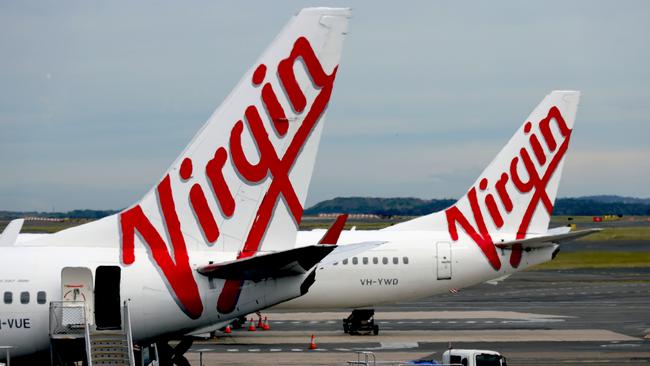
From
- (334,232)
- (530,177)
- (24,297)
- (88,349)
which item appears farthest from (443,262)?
(88,349)

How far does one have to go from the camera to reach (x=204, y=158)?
26188 mm

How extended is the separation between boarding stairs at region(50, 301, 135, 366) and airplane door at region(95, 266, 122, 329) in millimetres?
370

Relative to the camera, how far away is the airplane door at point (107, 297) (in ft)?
83.8

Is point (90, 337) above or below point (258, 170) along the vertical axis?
below

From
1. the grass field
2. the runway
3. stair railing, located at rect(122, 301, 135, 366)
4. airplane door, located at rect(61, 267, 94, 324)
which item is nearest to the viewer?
stair railing, located at rect(122, 301, 135, 366)

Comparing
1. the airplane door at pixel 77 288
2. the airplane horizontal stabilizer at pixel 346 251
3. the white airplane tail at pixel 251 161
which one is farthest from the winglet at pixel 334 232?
the airplane door at pixel 77 288

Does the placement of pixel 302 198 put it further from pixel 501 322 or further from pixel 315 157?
pixel 501 322

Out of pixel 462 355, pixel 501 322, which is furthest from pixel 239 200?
pixel 501 322

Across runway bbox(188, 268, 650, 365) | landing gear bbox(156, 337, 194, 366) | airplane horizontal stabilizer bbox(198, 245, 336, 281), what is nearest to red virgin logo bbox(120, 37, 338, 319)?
airplane horizontal stabilizer bbox(198, 245, 336, 281)

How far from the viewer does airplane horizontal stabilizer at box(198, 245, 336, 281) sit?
2420 cm

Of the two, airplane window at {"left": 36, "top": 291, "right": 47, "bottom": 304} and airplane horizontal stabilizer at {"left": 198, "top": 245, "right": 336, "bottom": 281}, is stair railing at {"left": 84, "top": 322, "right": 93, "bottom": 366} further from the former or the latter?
airplane horizontal stabilizer at {"left": 198, "top": 245, "right": 336, "bottom": 281}

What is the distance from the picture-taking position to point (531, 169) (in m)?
50.8

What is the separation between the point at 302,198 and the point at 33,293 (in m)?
6.78

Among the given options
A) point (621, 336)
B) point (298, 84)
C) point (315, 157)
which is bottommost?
point (621, 336)
